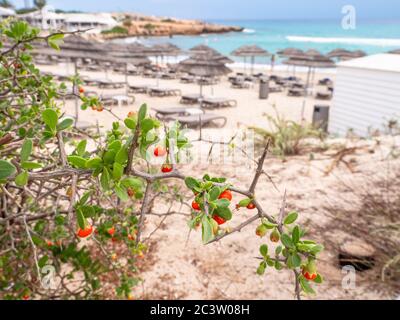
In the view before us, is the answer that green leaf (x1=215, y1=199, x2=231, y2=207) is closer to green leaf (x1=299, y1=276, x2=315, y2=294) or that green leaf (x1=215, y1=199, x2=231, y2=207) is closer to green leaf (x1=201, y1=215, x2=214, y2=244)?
green leaf (x1=201, y1=215, x2=214, y2=244)

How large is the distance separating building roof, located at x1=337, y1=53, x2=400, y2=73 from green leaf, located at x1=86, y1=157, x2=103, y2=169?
7.87 metres

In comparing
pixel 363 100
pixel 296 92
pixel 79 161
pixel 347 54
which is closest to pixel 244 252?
pixel 79 161

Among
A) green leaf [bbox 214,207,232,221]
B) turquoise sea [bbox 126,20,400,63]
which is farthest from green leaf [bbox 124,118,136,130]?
turquoise sea [bbox 126,20,400,63]

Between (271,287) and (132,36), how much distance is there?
69523 mm

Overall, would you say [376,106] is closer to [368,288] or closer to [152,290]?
[368,288]

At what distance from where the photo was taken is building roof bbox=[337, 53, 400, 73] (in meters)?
7.43

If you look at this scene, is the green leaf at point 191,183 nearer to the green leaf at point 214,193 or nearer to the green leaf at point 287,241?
the green leaf at point 214,193

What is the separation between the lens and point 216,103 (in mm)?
14234

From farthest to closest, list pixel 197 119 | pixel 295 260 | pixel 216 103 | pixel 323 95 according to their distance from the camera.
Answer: pixel 323 95, pixel 216 103, pixel 197 119, pixel 295 260

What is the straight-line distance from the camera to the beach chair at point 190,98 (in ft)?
47.3

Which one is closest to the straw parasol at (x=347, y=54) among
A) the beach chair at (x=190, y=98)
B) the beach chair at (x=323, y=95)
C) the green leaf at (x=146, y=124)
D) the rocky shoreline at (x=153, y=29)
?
the beach chair at (x=323, y=95)

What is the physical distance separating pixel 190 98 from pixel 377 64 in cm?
799

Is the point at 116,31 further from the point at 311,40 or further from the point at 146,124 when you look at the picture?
the point at 146,124

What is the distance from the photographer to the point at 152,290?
3018 mm
